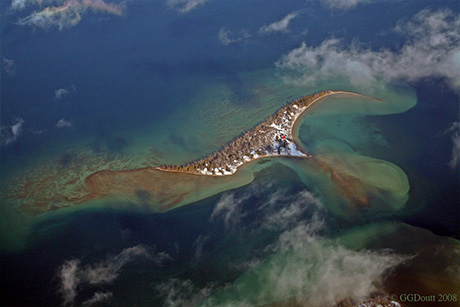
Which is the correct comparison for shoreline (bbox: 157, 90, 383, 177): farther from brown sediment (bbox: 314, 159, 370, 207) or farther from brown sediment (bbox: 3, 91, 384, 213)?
brown sediment (bbox: 314, 159, 370, 207)

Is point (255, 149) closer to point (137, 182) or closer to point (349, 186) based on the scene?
point (349, 186)

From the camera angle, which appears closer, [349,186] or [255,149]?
[349,186]

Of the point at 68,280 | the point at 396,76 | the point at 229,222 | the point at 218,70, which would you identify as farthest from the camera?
the point at 218,70

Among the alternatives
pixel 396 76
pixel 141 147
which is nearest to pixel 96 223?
pixel 141 147

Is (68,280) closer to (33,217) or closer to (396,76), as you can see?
(33,217)

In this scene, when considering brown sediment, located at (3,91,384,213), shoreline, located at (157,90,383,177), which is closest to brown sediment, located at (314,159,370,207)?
brown sediment, located at (3,91,384,213)

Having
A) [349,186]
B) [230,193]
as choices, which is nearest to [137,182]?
[230,193]
